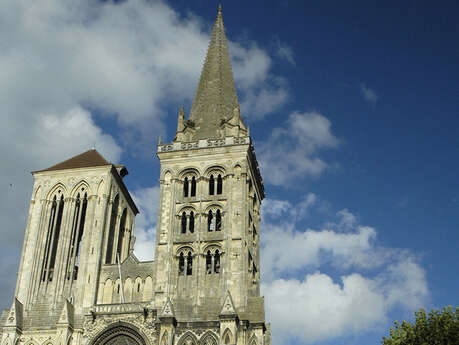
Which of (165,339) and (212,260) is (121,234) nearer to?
(212,260)

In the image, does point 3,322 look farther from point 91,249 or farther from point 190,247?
point 190,247

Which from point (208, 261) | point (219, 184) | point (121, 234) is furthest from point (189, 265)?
point (121, 234)

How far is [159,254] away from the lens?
134ft

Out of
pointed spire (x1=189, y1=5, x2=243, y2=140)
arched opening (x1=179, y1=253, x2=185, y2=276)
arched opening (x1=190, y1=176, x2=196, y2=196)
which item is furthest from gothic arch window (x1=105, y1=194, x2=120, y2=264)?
pointed spire (x1=189, y1=5, x2=243, y2=140)

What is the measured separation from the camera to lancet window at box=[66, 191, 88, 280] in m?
41.5

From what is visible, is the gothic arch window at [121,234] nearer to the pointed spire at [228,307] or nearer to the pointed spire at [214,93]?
the pointed spire at [214,93]

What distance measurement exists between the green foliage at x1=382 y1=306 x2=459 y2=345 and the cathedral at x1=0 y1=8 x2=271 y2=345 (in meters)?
8.92

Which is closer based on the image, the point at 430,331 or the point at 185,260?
the point at 430,331

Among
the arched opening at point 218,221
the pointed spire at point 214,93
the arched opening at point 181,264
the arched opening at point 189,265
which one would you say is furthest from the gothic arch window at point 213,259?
the pointed spire at point 214,93

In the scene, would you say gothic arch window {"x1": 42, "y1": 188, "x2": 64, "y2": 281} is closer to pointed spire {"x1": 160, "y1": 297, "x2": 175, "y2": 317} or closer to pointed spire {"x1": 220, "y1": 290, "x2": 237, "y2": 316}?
pointed spire {"x1": 160, "y1": 297, "x2": 175, "y2": 317}

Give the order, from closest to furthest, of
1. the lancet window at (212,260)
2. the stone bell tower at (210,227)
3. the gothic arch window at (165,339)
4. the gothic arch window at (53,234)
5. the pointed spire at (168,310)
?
the gothic arch window at (165,339) < the pointed spire at (168,310) < the stone bell tower at (210,227) < the lancet window at (212,260) < the gothic arch window at (53,234)

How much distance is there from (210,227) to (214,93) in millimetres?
10772

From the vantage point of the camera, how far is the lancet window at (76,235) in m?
41.5

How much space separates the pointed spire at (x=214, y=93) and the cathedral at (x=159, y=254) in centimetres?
15
